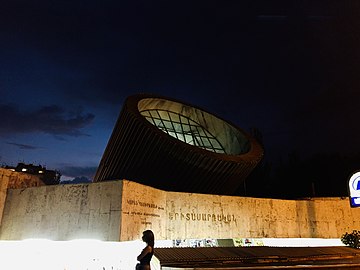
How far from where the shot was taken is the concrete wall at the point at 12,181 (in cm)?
910

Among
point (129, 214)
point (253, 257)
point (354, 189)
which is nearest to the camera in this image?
point (129, 214)

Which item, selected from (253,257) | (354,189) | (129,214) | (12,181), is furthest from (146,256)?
(354,189)

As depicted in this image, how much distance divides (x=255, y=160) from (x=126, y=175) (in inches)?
221

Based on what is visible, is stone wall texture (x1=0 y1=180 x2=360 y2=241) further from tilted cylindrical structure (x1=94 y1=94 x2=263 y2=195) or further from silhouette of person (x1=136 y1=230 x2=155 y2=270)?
silhouette of person (x1=136 y1=230 x2=155 y2=270)

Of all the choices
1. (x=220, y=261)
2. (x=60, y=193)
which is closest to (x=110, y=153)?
(x=60, y=193)

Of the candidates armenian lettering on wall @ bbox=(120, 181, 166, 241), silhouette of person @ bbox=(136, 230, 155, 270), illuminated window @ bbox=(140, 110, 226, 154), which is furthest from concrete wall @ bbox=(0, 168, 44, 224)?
illuminated window @ bbox=(140, 110, 226, 154)

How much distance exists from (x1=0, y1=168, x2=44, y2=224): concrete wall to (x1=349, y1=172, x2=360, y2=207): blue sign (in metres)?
11.1

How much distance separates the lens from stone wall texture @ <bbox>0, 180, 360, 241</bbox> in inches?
322

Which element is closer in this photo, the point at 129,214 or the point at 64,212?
the point at 129,214

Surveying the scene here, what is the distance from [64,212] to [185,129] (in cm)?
1070

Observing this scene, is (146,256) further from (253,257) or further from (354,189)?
(354,189)

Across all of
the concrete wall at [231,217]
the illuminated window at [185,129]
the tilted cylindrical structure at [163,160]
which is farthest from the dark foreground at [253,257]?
the illuminated window at [185,129]

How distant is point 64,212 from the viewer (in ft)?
27.9

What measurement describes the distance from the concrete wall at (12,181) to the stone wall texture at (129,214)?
0.15 m
